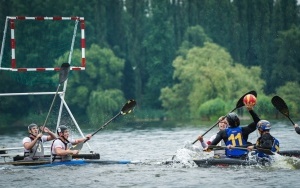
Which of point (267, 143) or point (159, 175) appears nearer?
point (267, 143)

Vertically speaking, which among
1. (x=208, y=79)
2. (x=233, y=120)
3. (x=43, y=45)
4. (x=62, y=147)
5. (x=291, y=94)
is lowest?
(x=62, y=147)

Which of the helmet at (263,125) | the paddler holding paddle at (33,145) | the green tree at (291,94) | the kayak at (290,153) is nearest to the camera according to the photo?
the helmet at (263,125)

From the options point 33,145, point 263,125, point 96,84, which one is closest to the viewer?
point 263,125

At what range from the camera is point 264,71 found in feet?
257

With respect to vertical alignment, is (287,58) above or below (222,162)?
above

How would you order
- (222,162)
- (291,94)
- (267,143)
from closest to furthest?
(267,143), (222,162), (291,94)

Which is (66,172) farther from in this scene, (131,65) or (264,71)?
(131,65)

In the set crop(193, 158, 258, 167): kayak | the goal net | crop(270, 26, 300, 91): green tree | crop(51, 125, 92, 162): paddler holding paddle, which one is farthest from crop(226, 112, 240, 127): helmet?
crop(270, 26, 300, 91): green tree

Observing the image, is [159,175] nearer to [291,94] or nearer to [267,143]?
[267,143]

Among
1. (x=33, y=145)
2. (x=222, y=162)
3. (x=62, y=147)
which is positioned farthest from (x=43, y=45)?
(x=222, y=162)

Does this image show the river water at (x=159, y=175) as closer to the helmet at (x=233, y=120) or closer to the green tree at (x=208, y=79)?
the helmet at (x=233, y=120)

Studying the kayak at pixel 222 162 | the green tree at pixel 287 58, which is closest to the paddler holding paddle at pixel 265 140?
the kayak at pixel 222 162

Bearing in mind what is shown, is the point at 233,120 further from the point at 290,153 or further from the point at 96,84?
the point at 96,84

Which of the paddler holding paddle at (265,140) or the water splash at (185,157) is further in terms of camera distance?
the water splash at (185,157)
